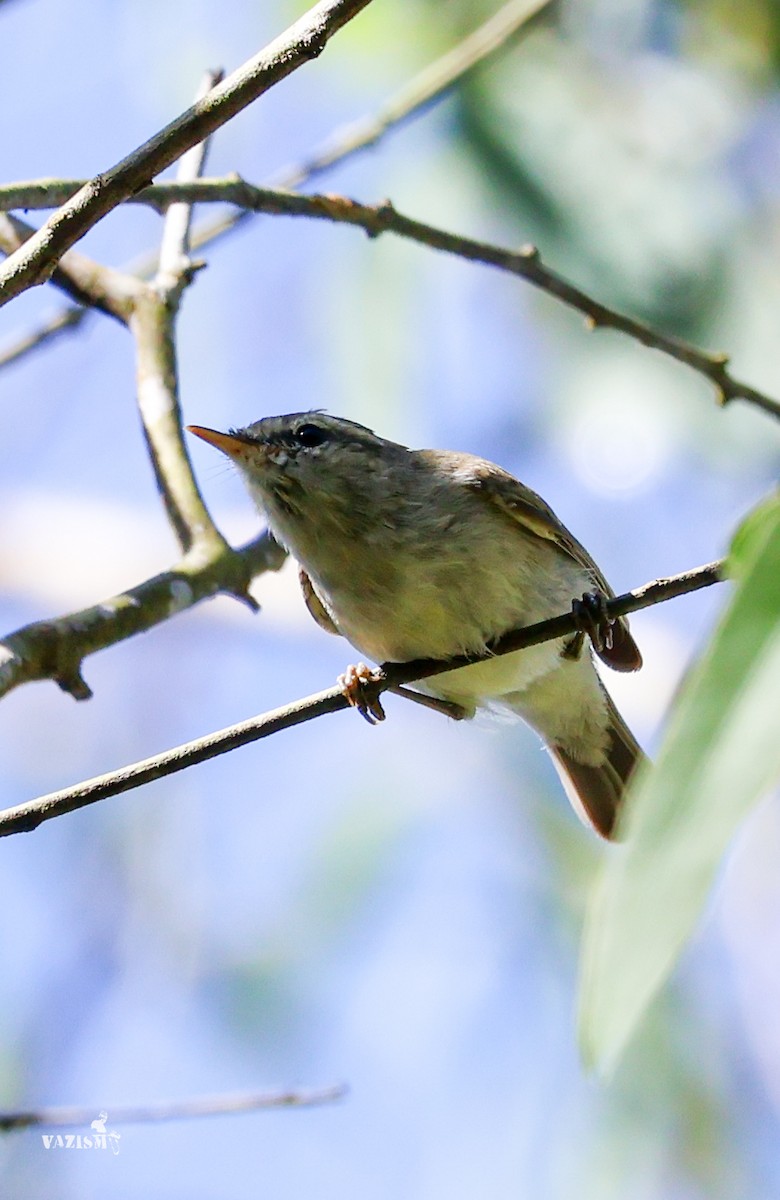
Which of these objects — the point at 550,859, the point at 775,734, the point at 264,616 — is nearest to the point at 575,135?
the point at 264,616

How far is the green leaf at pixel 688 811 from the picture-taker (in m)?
0.93

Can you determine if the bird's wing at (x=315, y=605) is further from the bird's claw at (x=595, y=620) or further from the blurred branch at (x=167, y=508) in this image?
the bird's claw at (x=595, y=620)

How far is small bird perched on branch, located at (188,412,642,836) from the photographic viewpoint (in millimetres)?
2832

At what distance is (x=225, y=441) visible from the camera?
3064 millimetres

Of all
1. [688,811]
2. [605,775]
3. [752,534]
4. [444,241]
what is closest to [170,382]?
[444,241]

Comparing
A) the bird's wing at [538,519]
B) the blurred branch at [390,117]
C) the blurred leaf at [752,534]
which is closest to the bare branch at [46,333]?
the blurred branch at [390,117]

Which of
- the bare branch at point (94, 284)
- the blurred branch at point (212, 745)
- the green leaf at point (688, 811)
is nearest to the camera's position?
the green leaf at point (688, 811)

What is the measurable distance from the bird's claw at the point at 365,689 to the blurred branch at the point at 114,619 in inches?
11.0

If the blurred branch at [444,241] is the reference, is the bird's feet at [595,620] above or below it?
below

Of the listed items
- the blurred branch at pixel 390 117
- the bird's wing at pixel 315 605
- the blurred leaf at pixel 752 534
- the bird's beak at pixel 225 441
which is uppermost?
the blurred branch at pixel 390 117

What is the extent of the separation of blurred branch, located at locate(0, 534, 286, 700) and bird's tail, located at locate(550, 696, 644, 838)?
1.22 m

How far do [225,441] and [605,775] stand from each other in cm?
138

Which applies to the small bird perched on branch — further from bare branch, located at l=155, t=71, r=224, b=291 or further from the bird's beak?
bare branch, located at l=155, t=71, r=224, b=291

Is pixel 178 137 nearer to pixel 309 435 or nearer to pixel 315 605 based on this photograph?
pixel 309 435
